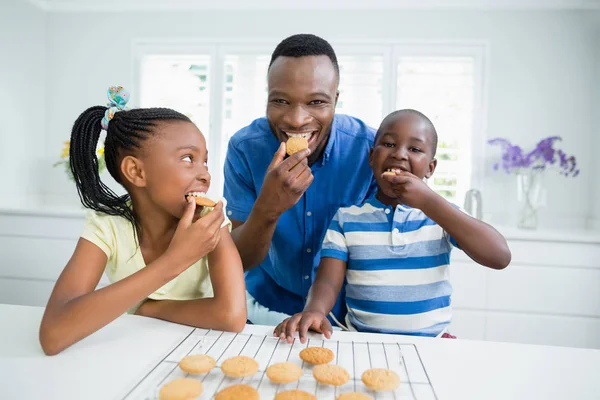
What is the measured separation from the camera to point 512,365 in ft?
2.66

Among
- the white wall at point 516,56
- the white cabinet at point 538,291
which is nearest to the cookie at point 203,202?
the white cabinet at point 538,291

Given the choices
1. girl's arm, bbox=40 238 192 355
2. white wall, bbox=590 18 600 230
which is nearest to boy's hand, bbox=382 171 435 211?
girl's arm, bbox=40 238 192 355

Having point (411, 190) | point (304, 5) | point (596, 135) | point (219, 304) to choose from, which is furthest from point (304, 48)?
point (596, 135)

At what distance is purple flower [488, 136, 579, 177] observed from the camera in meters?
2.85

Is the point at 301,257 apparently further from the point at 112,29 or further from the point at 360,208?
the point at 112,29

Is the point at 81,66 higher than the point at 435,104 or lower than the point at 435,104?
higher

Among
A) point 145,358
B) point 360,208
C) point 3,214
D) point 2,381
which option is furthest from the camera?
point 3,214

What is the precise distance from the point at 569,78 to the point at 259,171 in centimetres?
239

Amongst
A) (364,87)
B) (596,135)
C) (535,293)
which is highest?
(364,87)

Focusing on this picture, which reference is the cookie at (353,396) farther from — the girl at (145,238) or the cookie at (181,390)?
the girl at (145,238)

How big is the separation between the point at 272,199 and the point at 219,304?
37cm

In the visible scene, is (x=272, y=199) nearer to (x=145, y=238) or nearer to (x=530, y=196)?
(x=145, y=238)

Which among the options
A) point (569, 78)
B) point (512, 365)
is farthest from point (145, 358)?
point (569, 78)

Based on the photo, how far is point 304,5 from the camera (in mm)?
3047
